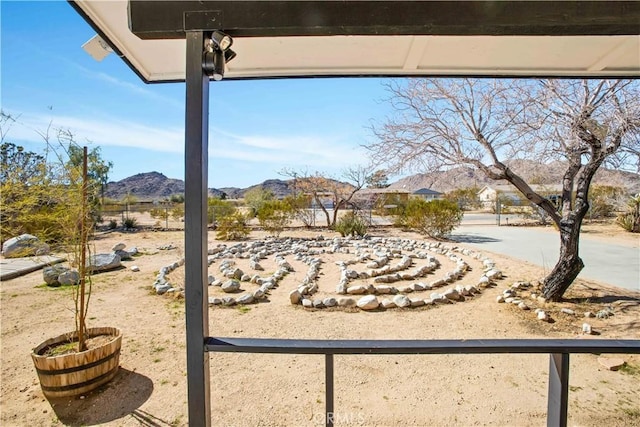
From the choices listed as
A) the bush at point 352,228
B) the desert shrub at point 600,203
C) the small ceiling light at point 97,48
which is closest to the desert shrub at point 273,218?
the bush at point 352,228

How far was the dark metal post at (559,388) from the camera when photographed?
46.4 inches

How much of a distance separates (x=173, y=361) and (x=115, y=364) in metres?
0.45

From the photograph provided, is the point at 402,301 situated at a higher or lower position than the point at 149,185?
lower

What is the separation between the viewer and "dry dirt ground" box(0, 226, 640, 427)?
198 centimetres

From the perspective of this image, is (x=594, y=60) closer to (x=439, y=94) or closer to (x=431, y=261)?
(x=439, y=94)

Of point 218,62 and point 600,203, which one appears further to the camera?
point 600,203

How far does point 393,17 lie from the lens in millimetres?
1138

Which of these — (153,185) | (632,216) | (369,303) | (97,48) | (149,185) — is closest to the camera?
(97,48)

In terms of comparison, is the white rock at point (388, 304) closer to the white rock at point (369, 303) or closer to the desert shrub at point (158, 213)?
the white rock at point (369, 303)

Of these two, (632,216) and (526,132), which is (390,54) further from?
(632,216)

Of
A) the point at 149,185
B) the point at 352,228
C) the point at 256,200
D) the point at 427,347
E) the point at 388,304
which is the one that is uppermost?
the point at 149,185

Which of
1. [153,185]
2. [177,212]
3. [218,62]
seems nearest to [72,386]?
[218,62]

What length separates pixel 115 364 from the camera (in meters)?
2.32

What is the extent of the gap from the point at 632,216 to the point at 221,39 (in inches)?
549
